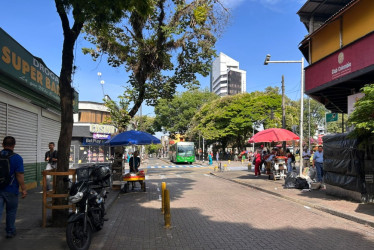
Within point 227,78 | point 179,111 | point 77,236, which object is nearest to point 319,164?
point 77,236

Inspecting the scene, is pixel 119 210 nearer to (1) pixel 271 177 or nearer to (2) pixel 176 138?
(1) pixel 271 177

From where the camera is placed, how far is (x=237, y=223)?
754 centimetres

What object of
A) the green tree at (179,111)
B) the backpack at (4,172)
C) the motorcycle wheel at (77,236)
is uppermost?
the green tree at (179,111)

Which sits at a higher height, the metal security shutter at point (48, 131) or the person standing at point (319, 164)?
the metal security shutter at point (48, 131)

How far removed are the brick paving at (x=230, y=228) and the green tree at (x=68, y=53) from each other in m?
1.43

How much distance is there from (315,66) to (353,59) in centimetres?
291

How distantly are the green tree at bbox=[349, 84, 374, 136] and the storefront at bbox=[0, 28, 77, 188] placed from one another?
10.1 meters

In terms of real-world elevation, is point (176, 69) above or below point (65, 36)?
above

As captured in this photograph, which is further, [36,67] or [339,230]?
[36,67]

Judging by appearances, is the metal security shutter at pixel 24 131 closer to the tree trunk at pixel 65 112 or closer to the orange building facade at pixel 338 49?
the tree trunk at pixel 65 112

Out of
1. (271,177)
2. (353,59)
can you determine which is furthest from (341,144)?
(271,177)

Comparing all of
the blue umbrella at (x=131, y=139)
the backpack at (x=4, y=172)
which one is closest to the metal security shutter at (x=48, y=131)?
the blue umbrella at (x=131, y=139)

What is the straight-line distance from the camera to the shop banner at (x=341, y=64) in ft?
36.3

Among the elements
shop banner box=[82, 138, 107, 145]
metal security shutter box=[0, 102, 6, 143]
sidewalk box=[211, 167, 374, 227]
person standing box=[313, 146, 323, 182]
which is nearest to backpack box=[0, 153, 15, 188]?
metal security shutter box=[0, 102, 6, 143]
